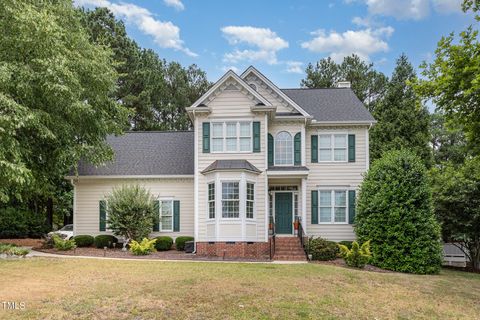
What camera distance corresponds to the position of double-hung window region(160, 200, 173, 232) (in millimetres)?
21375

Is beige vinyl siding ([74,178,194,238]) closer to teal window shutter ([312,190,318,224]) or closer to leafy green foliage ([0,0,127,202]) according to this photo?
leafy green foliage ([0,0,127,202])

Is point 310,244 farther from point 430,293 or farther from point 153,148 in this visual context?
point 153,148

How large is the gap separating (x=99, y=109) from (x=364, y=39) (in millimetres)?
19794

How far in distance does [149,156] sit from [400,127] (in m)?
16.1

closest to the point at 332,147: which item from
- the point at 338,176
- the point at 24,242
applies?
the point at 338,176

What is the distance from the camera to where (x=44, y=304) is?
8898mm

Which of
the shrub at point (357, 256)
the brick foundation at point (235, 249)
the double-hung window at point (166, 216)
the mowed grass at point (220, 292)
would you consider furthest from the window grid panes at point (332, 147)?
the double-hung window at point (166, 216)

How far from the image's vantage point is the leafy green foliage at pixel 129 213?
63.7ft

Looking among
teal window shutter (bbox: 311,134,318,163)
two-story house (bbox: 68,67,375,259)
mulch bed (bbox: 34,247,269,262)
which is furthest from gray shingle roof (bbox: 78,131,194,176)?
teal window shutter (bbox: 311,134,318,163)

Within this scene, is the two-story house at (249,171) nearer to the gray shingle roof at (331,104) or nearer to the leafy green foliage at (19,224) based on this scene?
the gray shingle roof at (331,104)

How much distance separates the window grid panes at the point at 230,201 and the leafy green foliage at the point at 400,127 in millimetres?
12466

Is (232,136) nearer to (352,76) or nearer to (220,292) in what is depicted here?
(220,292)

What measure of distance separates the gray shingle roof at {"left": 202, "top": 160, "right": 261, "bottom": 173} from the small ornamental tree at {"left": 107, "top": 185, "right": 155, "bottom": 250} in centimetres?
342

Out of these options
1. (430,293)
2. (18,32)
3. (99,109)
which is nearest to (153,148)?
(99,109)
